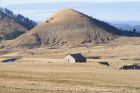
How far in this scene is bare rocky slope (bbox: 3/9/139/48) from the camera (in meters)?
160

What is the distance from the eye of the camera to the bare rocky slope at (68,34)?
526 ft

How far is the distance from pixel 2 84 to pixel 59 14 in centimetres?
15392

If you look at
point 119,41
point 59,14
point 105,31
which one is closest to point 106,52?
point 119,41

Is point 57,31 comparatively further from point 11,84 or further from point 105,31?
point 11,84

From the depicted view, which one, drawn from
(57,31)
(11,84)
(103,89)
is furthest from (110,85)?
(57,31)

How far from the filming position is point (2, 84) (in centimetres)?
4241

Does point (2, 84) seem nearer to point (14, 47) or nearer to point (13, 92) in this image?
point (13, 92)

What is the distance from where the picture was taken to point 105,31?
173 metres

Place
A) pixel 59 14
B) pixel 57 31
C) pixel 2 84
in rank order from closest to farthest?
pixel 2 84, pixel 57 31, pixel 59 14

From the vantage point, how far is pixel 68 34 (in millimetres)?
167375

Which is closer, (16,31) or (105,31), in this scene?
(105,31)

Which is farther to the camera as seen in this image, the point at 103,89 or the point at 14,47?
the point at 14,47

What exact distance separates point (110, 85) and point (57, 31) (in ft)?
417

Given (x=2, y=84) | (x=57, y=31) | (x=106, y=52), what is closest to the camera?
(x=2, y=84)
